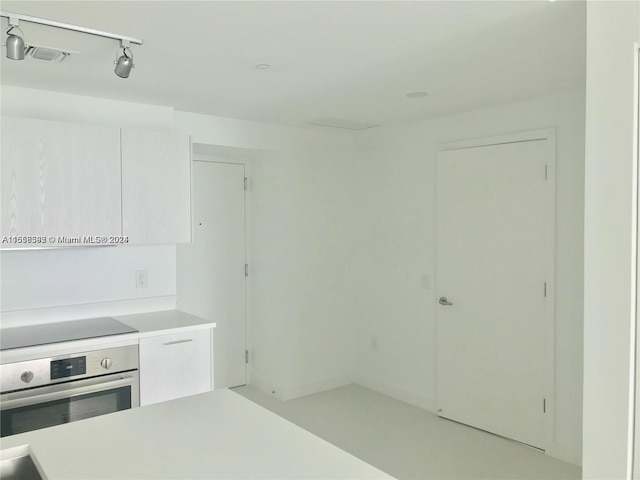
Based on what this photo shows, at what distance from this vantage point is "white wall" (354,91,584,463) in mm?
3402

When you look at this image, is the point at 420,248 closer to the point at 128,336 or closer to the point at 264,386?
the point at 264,386

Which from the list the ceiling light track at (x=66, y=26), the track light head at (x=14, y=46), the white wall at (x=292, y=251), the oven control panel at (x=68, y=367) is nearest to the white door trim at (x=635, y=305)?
the ceiling light track at (x=66, y=26)

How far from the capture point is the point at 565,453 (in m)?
3.44

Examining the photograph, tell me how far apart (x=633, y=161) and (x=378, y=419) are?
2.88 m

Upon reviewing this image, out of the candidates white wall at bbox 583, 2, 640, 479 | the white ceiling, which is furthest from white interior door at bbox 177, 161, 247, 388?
white wall at bbox 583, 2, 640, 479

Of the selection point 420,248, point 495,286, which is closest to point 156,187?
point 420,248

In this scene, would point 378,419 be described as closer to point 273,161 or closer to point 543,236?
point 543,236

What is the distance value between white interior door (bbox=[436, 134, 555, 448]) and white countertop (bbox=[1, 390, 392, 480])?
2546 millimetres

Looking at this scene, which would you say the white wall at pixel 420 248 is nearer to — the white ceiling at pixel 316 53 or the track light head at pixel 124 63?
the white ceiling at pixel 316 53

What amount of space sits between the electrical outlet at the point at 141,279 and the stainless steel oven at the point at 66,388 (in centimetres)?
72

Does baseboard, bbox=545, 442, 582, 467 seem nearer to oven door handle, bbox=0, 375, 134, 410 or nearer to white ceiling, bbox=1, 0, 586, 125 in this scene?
white ceiling, bbox=1, 0, 586, 125

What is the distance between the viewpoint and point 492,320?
3846 millimetres

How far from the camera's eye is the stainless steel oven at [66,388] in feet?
8.58

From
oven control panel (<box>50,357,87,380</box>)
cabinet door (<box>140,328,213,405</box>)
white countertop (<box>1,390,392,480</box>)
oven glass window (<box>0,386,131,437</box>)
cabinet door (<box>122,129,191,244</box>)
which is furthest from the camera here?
cabinet door (<box>122,129,191,244</box>)
